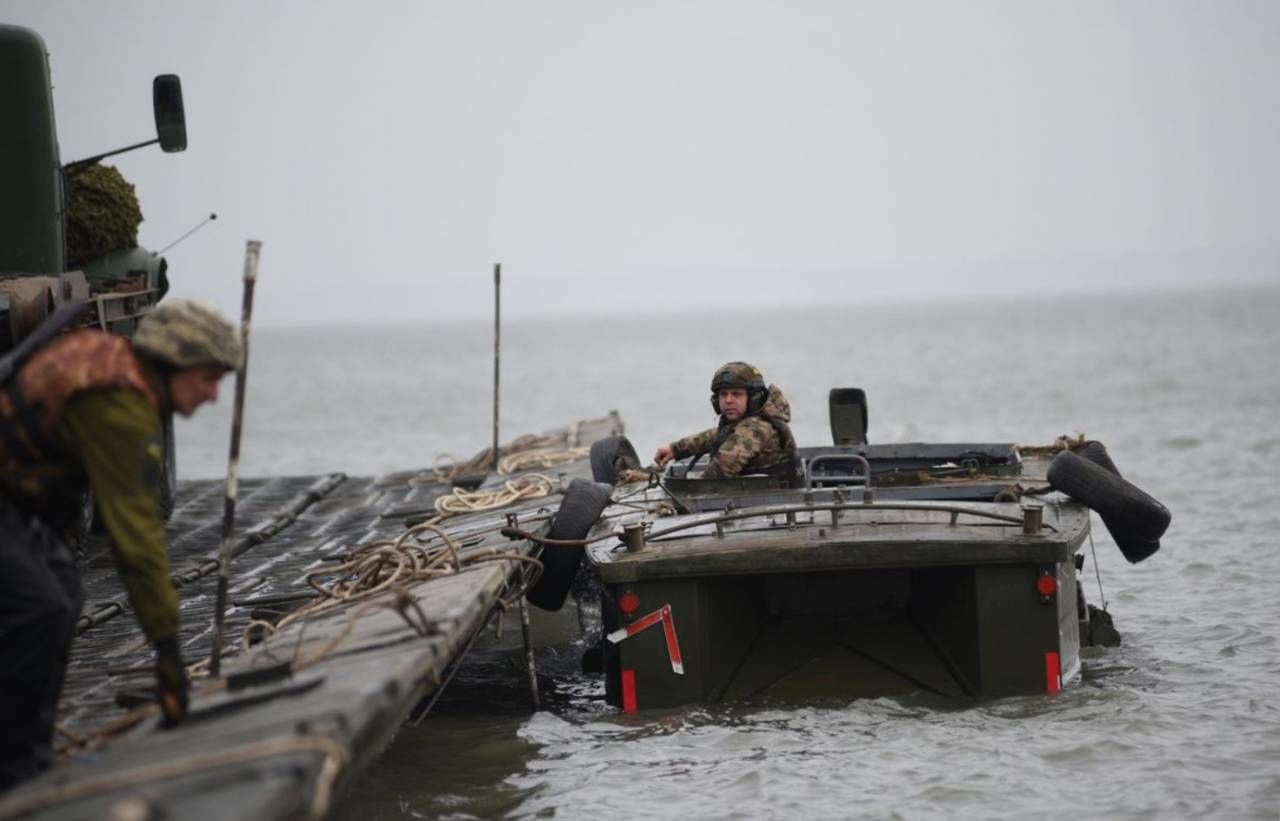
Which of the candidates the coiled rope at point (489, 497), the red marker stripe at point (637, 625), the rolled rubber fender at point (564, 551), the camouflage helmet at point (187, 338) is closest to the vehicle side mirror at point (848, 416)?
the coiled rope at point (489, 497)

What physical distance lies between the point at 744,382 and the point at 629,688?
99.1 inches

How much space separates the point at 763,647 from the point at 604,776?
135 cm

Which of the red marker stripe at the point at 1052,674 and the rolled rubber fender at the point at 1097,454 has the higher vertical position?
the rolled rubber fender at the point at 1097,454

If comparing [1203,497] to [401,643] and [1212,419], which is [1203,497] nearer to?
[1212,419]

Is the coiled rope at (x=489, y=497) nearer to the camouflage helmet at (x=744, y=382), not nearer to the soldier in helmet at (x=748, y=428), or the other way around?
the soldier in helmet at (x=748, y=428)

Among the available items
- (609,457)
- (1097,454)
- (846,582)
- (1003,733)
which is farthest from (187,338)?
(1097,454)

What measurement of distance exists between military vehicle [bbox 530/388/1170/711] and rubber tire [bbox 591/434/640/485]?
1.30m

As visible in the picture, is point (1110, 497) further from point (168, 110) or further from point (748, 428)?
point (168, 110)

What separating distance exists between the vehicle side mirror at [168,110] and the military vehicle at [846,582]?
4589mm

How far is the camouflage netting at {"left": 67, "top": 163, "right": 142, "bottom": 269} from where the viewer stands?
1362 cm

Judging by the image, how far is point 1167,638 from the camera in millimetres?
11070

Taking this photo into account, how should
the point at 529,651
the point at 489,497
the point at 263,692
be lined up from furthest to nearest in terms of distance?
the point at 489,497 < the point at 529,651 < the point at 263,692

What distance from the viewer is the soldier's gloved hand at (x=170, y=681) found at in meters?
5.27

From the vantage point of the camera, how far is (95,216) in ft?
44.6
